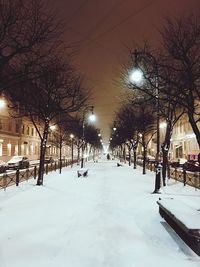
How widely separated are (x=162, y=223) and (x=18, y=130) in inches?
2004

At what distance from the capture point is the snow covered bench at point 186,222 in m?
6.54

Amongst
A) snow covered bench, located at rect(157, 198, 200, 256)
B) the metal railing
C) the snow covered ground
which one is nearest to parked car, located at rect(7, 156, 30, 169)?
the metal railing

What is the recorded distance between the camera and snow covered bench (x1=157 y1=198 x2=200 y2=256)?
6.54m

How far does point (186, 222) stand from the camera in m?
7.05

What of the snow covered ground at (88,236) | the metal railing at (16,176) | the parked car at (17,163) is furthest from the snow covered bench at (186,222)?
the parked car at (17,163)

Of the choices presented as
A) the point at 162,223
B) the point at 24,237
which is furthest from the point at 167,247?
the point at 24,237

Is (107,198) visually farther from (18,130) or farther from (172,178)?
(18,130)

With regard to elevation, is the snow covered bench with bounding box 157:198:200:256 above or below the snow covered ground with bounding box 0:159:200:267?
above

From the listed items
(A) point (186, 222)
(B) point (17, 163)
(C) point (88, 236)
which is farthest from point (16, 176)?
(B) point (17, 163)

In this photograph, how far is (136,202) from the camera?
13.3m

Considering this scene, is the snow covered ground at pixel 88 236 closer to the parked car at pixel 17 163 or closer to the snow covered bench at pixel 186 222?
the snow covered bench at pixel 186 222

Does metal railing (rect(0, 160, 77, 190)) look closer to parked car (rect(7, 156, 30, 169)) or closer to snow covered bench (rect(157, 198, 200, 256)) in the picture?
snow covered bench (rect(157, 198, 200, 256))

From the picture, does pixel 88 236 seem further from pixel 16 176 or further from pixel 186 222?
pixel 16 176

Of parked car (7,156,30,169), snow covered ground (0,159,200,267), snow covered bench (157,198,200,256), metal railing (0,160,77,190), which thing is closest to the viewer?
snow covered ground (0,159,200,267)
